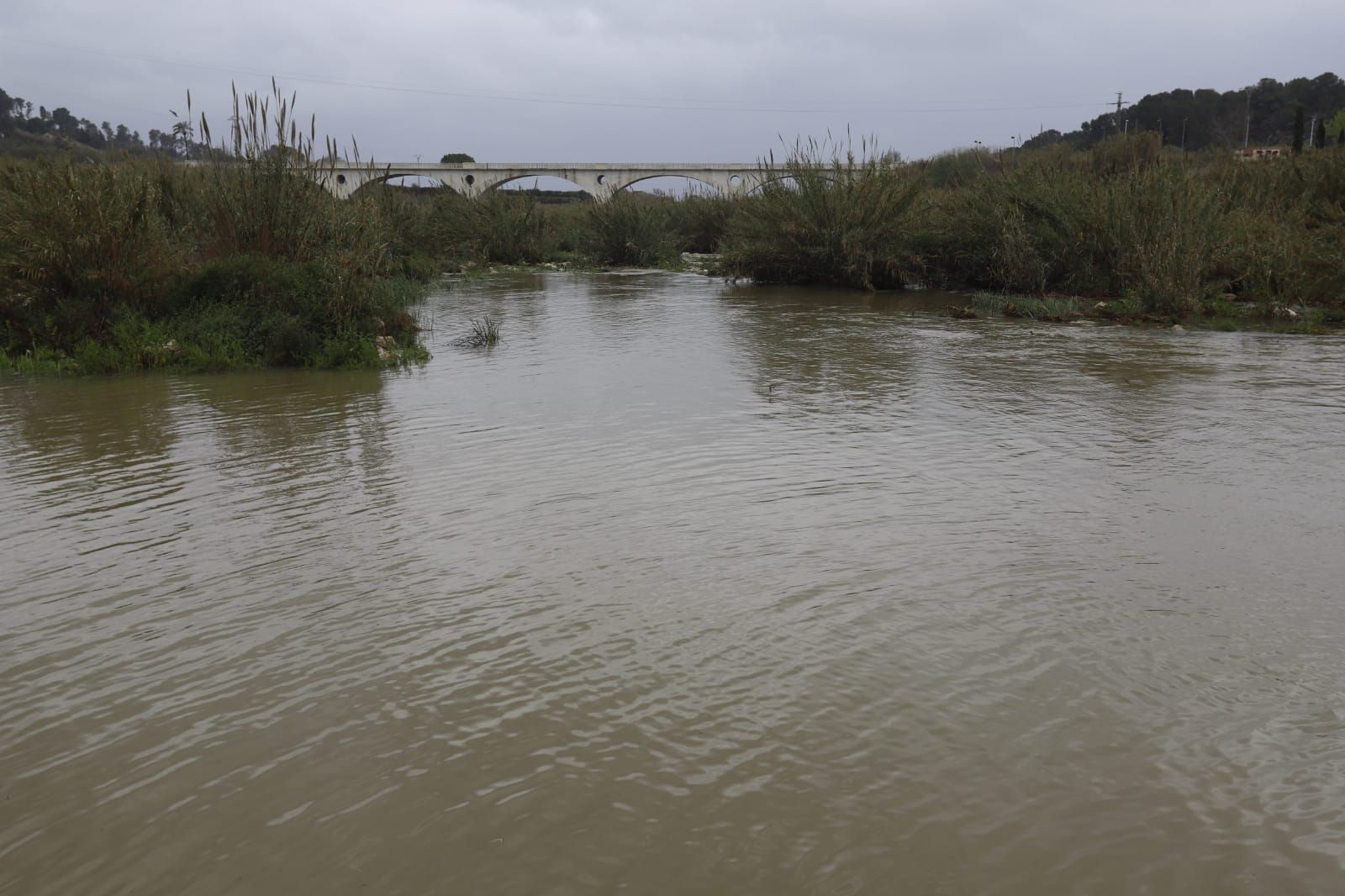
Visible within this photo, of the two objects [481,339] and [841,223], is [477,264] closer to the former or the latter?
[841,223]

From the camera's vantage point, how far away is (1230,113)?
9981 centimetres

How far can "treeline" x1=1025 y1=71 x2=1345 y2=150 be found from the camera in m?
93.2

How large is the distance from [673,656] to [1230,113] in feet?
381

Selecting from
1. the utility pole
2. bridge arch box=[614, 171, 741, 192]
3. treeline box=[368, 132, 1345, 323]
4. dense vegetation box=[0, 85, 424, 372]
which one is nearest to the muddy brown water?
dense vegetation box=[0, 85, 424, 372]

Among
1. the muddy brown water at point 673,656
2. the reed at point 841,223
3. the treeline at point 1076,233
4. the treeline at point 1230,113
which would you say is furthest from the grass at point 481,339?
the treeline at point 1230,113

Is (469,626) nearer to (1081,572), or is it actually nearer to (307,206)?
(1081,572)

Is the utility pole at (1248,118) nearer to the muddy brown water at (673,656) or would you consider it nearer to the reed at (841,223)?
the reed at (841,223)

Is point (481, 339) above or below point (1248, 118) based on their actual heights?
below

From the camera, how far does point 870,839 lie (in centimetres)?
252

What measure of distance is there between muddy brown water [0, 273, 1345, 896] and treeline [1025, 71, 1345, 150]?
309 feet

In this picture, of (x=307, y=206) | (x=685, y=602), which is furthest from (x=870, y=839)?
(x=307, y=206)

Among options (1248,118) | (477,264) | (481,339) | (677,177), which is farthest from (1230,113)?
(481,339)

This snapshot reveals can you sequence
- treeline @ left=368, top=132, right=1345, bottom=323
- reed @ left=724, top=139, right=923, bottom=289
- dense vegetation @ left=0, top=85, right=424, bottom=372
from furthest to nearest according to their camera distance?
reed @ left=724, top=139, right=923, bottom=289 < treeline @ left=368, top=132, right=1345, bottom=323 < dense vegetation @ left=0, top=85, right=424, bottom=372

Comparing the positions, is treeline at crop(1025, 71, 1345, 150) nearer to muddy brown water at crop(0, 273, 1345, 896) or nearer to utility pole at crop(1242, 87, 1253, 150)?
utility pole at crop(1242, 87, 1253, 150)
